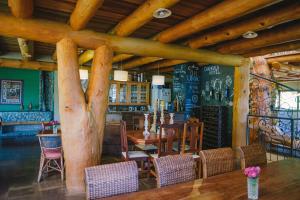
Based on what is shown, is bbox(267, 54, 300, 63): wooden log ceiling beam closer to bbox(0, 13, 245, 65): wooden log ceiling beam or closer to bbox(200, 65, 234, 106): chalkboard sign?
bbox(200, 65, 234, 106): chalkboard sign

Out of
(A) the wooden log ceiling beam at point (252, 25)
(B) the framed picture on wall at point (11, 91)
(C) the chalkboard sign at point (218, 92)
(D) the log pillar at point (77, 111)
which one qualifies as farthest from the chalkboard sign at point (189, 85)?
(B) the framed picture on wall at point (11, 91)

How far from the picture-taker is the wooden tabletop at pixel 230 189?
1525mm

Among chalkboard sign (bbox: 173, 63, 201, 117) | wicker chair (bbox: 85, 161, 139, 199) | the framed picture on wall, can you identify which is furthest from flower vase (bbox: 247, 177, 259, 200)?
the framed picture on wall

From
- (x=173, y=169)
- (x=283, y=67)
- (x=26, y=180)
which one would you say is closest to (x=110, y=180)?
(x=173, y=169)

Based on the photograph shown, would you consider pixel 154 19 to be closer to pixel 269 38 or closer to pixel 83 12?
pixel 83 12

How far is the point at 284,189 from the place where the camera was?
168 centimetres

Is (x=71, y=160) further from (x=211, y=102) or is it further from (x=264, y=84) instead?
(x=264, y=84)

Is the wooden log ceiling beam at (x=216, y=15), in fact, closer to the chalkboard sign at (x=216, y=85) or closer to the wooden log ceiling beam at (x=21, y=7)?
the wooden log ceiling beam at (x=21, y=7)

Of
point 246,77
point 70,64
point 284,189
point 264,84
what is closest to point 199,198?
point 284,189

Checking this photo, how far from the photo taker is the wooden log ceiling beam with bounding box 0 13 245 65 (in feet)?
9.02

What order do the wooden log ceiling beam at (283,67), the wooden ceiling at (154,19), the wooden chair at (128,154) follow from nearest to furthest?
the wooden ceiling at (154,19) < the wooden chair at (128,154) < the wooden log ceiling beam at (283,67)

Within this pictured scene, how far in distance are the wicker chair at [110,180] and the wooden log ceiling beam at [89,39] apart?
203 centimetres

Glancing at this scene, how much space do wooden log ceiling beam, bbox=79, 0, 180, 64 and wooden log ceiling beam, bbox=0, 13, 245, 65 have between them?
163mm

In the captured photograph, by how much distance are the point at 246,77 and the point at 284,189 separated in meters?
3.69
